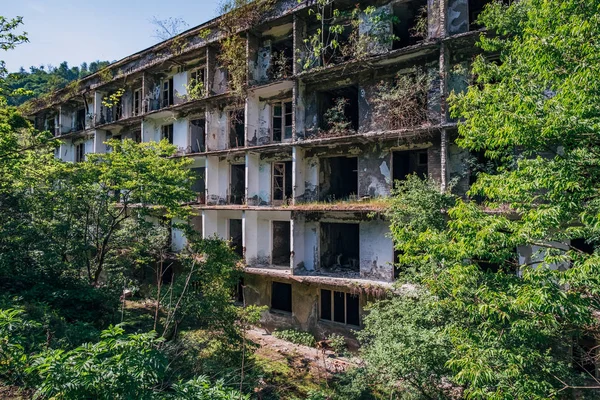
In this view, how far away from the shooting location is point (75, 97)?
23953mm

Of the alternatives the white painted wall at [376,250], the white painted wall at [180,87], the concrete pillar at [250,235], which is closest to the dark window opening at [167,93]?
the white painted wall at [180,87]

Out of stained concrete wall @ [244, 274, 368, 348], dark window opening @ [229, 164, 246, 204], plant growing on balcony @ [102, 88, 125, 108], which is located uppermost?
plant growing on balcony @ [102, 88, 125, 108]

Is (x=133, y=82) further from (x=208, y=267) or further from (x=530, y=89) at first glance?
(x=530, y=89)

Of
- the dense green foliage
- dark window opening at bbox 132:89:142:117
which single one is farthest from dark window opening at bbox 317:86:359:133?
dark window opening at bbox 132:89:142:117

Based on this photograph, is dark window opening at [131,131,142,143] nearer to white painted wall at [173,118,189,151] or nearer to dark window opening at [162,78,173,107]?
dark window opening at [162,78,173,107]

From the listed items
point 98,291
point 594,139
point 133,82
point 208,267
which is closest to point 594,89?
point 594,139

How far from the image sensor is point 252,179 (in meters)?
15.4

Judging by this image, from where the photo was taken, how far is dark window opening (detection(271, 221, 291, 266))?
51.4ft

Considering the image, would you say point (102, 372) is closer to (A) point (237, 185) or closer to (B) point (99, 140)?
(A) point (237, 185)

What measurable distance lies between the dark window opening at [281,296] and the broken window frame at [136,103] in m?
14.0

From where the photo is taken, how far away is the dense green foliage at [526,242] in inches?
207

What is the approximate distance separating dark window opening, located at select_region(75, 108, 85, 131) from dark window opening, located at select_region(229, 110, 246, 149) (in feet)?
51.2

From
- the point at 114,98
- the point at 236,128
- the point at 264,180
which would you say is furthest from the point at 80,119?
the point at 264,180

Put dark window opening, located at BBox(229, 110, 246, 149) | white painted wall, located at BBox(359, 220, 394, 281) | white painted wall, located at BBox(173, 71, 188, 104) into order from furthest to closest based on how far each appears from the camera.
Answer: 1. white painted wall, located at BBox(173, 71, 188, 104)
2. dark window opening, located at BBox(229, 110, 246, 149)
3. white painted wall, located at BBox(359, 220, 394, 281)
